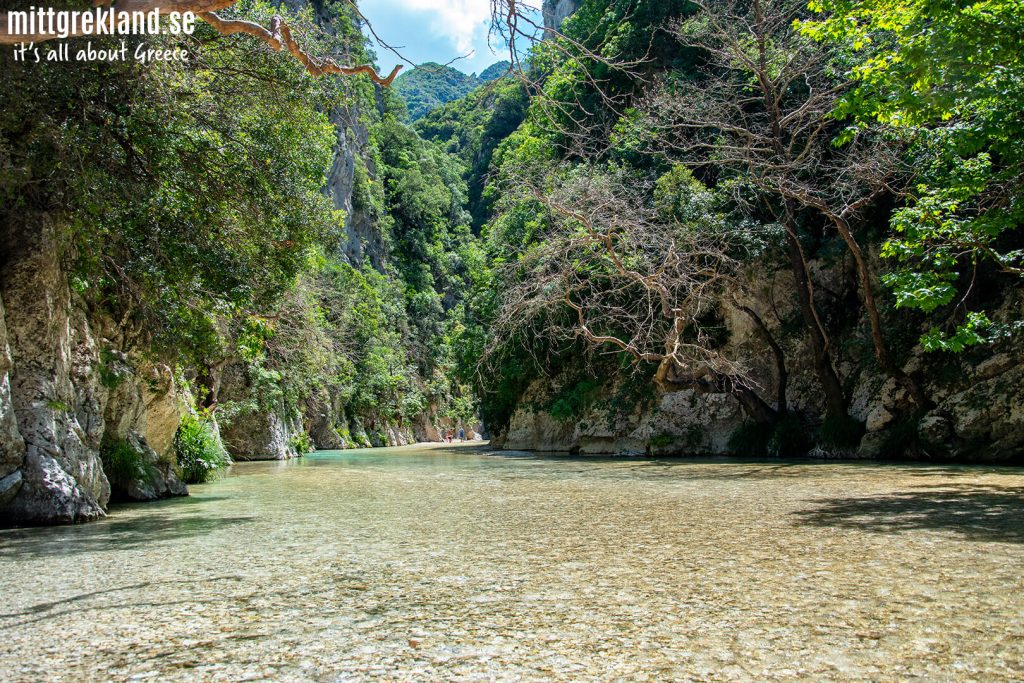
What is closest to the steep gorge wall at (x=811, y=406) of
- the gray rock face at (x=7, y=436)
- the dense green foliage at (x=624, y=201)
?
the dense green foliage at (x=624, y=201)

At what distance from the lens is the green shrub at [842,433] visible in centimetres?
1441

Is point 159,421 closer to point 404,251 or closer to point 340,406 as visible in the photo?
point 340,406

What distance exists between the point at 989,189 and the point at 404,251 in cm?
4565

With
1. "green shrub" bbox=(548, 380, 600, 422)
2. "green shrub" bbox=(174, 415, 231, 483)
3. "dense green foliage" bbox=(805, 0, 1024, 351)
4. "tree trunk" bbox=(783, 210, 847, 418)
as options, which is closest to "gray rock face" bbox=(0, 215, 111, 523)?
"green shrub" bbox=(174, 415, 231, 483)

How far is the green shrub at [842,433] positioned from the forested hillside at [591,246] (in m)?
0.08

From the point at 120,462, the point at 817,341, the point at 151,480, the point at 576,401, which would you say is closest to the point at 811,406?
the point at 817,341

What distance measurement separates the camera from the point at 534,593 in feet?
11.6

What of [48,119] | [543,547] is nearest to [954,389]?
[543,547]

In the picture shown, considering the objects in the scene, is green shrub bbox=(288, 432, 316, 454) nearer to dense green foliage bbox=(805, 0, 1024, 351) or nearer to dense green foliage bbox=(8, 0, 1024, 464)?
dense green foliage bbox=(8, 0, 1024, 464)

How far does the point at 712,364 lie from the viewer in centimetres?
1458

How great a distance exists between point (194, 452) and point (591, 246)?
760 cm

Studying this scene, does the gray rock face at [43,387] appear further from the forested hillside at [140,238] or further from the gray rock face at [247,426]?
the gray rock face at [247,426]

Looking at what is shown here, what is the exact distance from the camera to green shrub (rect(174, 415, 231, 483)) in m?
11.6

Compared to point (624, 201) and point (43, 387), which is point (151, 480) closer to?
point (43, 387)
